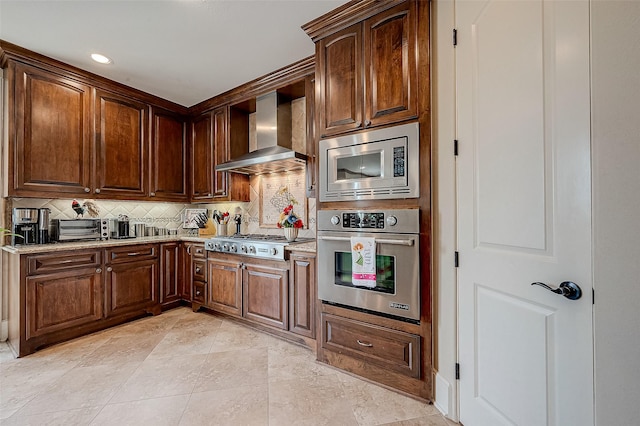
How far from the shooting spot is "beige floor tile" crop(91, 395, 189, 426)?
1.54m

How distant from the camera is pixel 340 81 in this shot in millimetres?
2064

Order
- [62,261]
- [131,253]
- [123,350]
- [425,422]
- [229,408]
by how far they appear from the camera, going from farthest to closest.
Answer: [131,253] < [62,261] < [123,350] < [229,408] < [425,422]

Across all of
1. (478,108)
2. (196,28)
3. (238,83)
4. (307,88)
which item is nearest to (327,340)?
(478,108)

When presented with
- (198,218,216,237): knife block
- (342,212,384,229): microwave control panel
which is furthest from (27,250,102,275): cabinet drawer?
(342,212,384,229): microwave control panel

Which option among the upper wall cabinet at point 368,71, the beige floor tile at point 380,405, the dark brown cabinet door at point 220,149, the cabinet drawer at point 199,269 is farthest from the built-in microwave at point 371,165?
the cabinet drawer at point 199,269

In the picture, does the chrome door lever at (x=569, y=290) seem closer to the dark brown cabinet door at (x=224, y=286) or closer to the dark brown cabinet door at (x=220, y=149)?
the dark brown cabinet door at (x=224, y=286)

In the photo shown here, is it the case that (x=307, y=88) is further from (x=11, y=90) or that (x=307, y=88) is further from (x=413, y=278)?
(x=11, y=90)

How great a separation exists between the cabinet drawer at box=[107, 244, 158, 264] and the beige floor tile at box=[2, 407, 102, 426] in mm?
1502

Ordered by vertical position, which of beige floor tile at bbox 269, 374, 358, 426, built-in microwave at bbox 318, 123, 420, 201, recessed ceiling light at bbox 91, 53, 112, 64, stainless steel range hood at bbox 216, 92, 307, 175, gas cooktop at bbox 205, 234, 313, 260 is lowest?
beige floor tile at bbox 269, 374, 358, 426

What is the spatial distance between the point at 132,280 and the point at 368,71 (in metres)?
3.19

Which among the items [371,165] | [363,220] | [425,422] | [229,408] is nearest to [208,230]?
[229,408]

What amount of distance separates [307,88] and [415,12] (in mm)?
Result: 1205

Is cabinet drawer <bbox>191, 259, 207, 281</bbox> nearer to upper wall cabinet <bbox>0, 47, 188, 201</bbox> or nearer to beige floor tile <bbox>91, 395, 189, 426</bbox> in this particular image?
upper wall cabinet <bbox>0, 47, 188, 201</bbox>

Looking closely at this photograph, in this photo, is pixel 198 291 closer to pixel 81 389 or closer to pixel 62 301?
pixel 62 301
